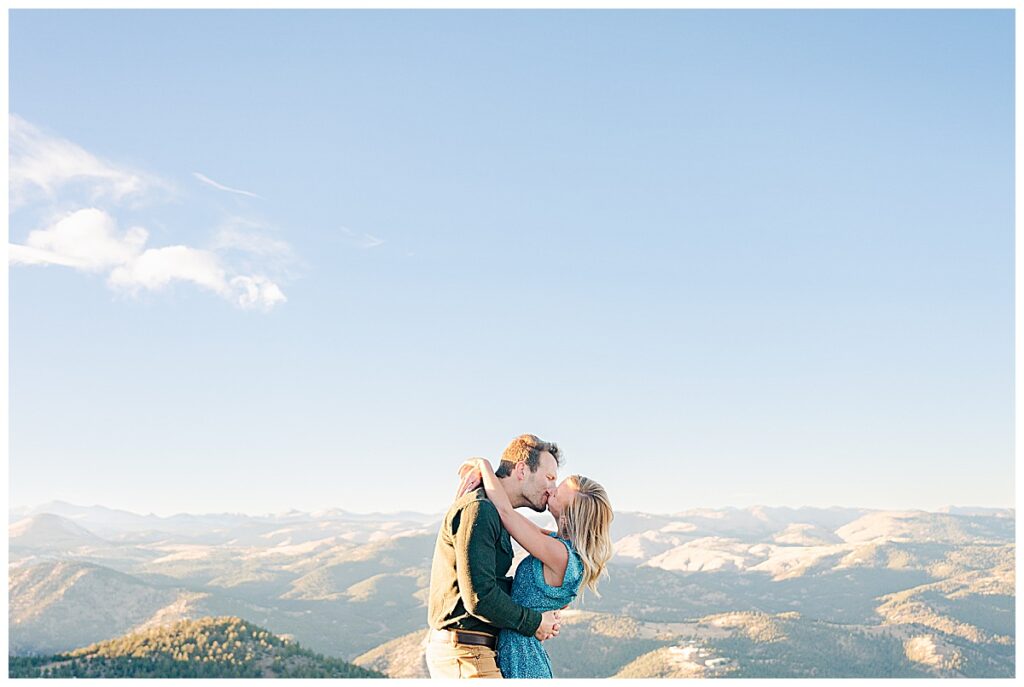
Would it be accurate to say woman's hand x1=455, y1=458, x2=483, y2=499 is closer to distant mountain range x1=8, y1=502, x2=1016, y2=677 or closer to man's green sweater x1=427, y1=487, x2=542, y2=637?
man's green sweater x1=427, y1=487, x2=542, y2=637

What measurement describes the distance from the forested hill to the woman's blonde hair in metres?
43.7

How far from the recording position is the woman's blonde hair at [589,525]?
562 centimetres

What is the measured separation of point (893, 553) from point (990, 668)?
7012 centimetres

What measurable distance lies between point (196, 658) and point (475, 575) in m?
60.4

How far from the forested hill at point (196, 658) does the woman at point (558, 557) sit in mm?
43435

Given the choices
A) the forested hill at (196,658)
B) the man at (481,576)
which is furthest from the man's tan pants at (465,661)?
the forested hill at (196,658)

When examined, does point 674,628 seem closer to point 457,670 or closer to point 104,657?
point 104,657

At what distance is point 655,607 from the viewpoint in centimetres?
13338

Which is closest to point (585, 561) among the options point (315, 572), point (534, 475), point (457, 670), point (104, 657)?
point (534, 475)

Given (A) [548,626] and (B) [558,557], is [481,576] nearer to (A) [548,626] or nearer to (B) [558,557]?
(B) [558,557]

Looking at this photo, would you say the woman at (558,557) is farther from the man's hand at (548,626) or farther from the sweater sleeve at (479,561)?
the sweater sleeve at (479,561)

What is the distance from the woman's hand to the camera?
5621 mm

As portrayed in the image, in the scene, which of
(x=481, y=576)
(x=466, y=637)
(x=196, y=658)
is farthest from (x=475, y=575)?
(x=196, y=658)

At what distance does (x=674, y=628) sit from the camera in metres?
112
